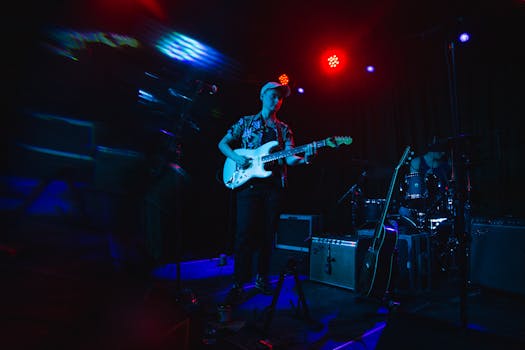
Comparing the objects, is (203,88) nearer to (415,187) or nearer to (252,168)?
(252,168)

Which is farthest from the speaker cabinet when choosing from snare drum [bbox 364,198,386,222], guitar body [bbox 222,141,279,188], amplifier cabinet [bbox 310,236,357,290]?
guitar body [bbox 222,141,279,188]

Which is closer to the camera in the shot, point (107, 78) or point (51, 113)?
point (51, 113)

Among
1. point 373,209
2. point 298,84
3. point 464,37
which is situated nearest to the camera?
point 373,209

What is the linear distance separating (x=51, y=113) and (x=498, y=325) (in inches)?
204

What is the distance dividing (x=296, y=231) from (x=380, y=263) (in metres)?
1.62

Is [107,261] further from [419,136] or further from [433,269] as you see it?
[419,136]

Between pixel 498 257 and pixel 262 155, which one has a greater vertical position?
pixel 262 155

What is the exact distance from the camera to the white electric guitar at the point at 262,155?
282 cm

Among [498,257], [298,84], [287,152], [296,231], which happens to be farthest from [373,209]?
[298,84]

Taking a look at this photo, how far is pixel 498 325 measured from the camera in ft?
7.09

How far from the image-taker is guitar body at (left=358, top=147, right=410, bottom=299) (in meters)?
2.47

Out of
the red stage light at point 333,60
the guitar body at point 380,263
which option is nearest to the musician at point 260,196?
the guitar body at point 380,263

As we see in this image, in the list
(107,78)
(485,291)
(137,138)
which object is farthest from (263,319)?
(107,78)

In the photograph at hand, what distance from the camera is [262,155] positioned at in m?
2.96
